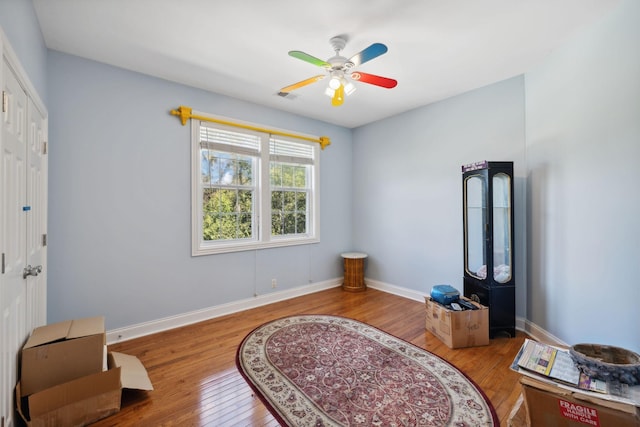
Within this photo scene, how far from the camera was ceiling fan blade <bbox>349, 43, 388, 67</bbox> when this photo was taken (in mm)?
1890

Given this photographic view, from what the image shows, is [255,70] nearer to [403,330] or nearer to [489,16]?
[489,16]

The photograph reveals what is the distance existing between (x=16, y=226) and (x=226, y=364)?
1.76 meters

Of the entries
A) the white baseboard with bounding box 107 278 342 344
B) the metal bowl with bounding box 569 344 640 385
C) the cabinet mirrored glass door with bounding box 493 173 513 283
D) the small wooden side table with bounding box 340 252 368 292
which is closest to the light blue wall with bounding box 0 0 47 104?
the white baseboard with bounding box 107 278 342 344

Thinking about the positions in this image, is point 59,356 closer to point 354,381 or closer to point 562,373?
point 354,381

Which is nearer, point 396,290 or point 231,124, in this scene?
point 231,124

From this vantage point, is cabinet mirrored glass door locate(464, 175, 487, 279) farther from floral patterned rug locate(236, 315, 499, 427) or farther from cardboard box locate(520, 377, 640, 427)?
cardboard box locate(520, 377, 640, 427)

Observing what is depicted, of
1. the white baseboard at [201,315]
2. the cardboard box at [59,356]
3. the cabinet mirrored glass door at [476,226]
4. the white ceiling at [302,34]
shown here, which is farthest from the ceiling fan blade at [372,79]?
the white baseboard at [201,315]

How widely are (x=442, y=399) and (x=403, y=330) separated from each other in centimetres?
113

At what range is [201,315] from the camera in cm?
335

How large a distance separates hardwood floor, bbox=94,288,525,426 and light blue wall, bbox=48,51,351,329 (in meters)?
0.45

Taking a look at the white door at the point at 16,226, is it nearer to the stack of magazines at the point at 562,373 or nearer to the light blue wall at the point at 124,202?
the light blue wall at the point at 124,202

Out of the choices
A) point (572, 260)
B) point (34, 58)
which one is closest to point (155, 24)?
point (34, 58)

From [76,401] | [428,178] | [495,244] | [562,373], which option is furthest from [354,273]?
[76,401]

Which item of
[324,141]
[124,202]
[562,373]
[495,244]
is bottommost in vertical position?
[562,373]
